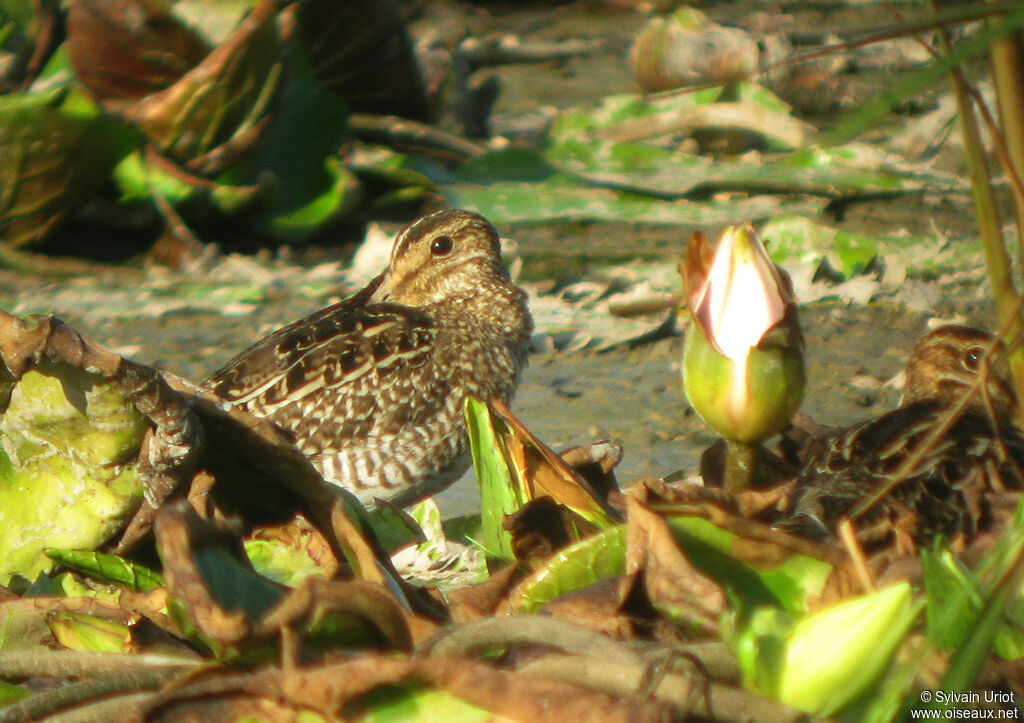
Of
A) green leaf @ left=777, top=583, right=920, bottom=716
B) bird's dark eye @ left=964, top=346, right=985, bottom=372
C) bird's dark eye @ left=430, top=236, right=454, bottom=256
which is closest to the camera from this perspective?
green leaf @ left=777, top=583, right=920, bottom=716

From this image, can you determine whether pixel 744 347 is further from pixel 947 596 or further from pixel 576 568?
pixel 947 596

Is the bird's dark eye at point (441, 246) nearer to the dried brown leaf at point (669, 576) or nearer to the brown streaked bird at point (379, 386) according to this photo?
the brown streaked bird at point (379, 386)

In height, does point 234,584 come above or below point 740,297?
below

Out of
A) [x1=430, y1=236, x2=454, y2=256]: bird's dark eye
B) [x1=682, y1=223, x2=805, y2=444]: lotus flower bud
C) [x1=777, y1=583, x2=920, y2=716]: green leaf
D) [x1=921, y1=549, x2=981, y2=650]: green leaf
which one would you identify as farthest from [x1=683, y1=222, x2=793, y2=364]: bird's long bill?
[x1=430, y1=236, x2=454, y2=256]: bird's dark eye

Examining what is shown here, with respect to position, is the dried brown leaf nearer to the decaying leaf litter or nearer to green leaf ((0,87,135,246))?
the decaying leaf litter

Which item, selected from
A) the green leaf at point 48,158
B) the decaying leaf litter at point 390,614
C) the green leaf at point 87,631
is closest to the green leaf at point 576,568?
the decaying leaf litter at point 390,614

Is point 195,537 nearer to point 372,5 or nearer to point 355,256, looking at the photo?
point 355,256

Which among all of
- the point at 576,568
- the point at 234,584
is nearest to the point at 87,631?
the point at 234,584
